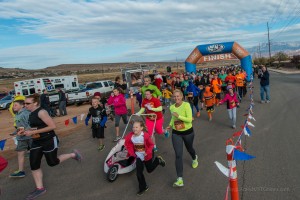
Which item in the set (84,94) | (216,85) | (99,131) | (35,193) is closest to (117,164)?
(35,193)

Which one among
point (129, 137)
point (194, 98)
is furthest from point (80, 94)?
point (129, 137)

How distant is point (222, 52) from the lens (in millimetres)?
24562

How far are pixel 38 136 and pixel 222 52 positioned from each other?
2248 cm

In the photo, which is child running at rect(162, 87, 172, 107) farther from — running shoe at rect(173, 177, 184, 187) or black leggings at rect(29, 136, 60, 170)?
black leggings at rect(29, 136, 60, 170)

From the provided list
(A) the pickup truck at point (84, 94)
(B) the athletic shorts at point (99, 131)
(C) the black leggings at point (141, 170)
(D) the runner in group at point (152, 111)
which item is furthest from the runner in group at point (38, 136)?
(A) the pickup truck at point (84, 94)

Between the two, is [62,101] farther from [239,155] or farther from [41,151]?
[239,155]

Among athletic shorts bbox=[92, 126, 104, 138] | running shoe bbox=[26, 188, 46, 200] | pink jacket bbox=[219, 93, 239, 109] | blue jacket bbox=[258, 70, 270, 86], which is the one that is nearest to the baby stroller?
running shoe bbox=[26, 188, 46, 200]

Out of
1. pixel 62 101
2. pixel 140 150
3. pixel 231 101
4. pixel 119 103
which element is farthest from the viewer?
pixel 62 101

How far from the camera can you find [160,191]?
15.2ft

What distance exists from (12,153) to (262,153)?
735 cm

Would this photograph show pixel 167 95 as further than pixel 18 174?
Yes

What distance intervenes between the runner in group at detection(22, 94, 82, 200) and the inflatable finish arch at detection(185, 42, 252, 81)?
21.8 meters

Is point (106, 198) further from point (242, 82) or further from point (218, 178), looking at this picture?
point (242, 82)

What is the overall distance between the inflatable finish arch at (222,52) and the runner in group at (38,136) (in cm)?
2178
